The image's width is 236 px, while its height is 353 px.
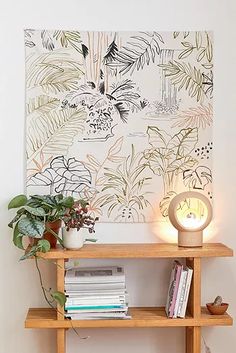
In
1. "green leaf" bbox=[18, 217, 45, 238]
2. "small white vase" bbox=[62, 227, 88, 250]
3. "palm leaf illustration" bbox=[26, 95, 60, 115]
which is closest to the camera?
"green leaf" bbox=[18, 217, 45, 238]

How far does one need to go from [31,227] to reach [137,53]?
0.90m

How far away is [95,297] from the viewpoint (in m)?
2.66

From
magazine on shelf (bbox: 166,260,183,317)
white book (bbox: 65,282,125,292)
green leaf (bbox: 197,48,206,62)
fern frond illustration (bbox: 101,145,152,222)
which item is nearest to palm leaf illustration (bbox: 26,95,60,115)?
fern frond illustration (bbox: 101,145,152,222)

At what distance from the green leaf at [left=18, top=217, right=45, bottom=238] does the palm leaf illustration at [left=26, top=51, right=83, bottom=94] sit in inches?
23.8

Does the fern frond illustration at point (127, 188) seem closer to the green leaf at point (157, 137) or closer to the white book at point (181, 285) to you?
the green leaf at point (157, 137)

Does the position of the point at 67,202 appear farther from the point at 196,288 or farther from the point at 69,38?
the point at 69,38

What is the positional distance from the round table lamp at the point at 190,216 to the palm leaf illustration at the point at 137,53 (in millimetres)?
605

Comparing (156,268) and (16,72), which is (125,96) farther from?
(156,268)

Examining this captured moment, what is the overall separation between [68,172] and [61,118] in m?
0.24

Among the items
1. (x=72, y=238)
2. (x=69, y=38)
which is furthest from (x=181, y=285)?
(x=69, y=38)

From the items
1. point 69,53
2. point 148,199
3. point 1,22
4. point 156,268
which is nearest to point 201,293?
point 156,268

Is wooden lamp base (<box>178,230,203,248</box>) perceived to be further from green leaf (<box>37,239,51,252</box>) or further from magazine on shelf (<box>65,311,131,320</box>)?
green leaf (<box>37,239,51,252</box>)

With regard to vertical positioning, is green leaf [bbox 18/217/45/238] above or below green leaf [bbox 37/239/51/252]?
above

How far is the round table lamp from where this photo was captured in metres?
2.73
